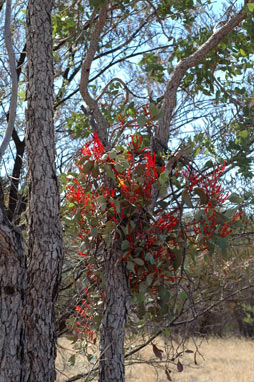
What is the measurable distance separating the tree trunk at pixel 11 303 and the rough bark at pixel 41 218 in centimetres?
18

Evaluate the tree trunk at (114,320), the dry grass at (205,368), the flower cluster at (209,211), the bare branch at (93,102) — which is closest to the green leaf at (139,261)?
the tree trunk at (114,320)

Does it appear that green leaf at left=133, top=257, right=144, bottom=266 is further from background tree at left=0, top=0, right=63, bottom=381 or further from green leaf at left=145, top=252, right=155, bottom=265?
background tree at left=0, top=0, right=63, bottom=381

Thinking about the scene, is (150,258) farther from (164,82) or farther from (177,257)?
(164,82)

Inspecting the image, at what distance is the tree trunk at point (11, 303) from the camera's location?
1.71m

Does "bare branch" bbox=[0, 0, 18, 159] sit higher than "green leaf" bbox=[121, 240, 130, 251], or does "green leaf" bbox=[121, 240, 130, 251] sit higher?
"bare branch" bbox=[0, 0, 18, 159]

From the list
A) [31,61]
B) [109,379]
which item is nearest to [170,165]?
[31,61]

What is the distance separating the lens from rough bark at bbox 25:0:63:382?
1.93 metres

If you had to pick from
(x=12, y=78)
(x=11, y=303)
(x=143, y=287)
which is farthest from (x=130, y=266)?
(x=12, y=78)

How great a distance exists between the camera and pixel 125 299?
2223 millimetres

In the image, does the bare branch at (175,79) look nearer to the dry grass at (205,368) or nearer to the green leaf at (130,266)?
the green leaf at (130,266)

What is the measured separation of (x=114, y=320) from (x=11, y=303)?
63 cm

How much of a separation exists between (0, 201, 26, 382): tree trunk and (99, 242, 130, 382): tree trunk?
21.5 inches

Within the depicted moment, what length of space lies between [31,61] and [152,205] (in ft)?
2.84

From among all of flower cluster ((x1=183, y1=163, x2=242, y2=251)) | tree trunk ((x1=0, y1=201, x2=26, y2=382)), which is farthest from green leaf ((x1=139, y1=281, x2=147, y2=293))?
tree trunk ((x1=0, y1=201, x2=26, y2=382))
